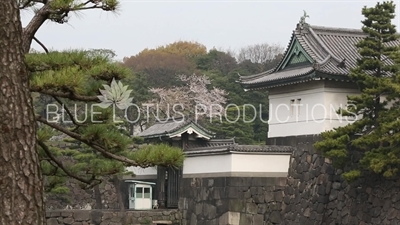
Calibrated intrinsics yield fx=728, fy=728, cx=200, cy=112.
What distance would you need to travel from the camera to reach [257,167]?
15.2 meters

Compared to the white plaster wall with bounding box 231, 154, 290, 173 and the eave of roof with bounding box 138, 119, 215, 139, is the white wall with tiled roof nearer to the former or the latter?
the white plaster wall with bounding box 231, 154, 290, 173

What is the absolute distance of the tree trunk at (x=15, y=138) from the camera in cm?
347

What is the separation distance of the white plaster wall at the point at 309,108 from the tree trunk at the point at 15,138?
11556 mm

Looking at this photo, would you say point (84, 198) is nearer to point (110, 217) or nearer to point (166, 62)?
point (110, 217)

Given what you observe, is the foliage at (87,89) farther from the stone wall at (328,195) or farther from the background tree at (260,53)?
the background tree at (260,53)

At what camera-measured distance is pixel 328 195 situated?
1455cm

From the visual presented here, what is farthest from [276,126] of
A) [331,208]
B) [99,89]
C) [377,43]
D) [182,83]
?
[182,83]

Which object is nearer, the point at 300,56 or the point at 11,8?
the point at 11,8

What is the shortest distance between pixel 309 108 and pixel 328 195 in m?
1.84

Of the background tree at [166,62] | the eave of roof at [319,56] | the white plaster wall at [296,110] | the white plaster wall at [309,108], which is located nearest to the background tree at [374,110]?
the eave of roof at [319,56]

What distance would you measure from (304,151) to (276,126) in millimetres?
1168

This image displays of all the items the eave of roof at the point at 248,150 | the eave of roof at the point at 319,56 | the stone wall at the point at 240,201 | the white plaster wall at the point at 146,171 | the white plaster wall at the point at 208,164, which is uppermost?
the eave of roof at the point at 319,56

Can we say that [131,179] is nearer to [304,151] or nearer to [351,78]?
[304,151]

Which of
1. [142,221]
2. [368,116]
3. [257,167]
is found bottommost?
[142,221]
